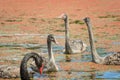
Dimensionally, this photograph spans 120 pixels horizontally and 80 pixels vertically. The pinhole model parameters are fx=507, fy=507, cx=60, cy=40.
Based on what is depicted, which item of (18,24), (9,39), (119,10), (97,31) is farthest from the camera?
(119,10)

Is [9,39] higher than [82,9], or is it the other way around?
[82,9]

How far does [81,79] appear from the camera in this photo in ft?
33.6

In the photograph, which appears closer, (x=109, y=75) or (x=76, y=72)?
(x=109, y=75)

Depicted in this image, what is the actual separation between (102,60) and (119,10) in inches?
706

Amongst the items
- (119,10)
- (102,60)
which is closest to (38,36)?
(102,60)

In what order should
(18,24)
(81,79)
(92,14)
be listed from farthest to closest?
(92,14)
(18,24)
(81,79)

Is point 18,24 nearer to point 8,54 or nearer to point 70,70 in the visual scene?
point 8,54

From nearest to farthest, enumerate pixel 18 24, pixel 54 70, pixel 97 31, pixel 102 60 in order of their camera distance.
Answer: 1. pixel 54 70
2. pixel 102 60
3. pixel 97 31
4. pixel 18 24

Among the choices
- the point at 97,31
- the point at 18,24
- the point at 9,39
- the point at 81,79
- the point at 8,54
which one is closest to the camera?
the point at 81,79

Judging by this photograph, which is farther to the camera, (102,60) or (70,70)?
(102,60)

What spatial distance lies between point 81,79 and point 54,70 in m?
1.18

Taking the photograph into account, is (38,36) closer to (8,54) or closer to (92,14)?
(8,54)

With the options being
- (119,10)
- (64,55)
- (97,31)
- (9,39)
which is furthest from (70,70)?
(119,10)

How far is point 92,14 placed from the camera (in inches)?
1107
